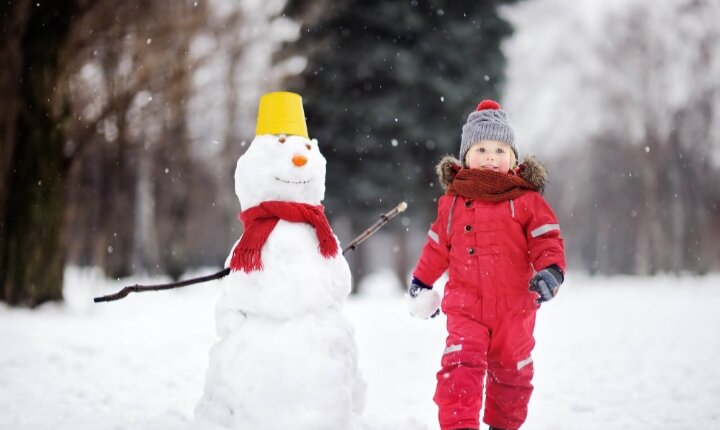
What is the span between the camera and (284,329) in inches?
124

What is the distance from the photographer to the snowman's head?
3.34 m

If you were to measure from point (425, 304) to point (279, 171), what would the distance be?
1.08 m

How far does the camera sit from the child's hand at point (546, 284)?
2932 mm

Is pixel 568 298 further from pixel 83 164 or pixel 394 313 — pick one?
pixel 83 164

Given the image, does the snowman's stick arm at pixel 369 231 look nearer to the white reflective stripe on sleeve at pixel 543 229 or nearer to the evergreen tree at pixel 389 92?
the white reflective stripe on sleeve at pixel 543 229

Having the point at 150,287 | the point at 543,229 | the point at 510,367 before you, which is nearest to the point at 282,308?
the point at 150,287

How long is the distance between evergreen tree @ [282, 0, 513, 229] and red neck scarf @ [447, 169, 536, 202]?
8.35m

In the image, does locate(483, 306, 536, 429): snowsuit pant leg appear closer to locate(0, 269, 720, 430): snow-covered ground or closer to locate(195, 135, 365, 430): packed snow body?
locate(0, 269, 720, 430): snow-covered ground

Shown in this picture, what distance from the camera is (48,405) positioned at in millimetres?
4250

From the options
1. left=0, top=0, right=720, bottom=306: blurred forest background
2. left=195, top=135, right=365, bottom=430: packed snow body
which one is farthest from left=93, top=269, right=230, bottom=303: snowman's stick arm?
left=0, top=0, right=720, bottom=306: blurred forest background

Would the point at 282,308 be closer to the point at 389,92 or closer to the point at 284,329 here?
the point at 284,329

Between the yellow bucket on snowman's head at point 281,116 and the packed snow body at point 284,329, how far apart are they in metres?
0.06

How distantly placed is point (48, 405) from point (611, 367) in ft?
15.9

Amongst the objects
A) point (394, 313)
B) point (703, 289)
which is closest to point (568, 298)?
point (703, 289)
